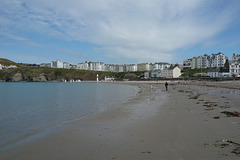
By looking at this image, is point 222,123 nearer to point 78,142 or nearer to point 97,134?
point 97,134

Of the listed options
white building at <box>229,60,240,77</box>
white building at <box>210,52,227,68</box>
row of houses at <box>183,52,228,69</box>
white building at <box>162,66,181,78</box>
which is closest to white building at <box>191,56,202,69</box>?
row of houses at <box>183,52,228,69</box>

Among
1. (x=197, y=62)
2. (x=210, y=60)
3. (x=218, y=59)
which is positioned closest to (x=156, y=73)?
(x=197, y=62)

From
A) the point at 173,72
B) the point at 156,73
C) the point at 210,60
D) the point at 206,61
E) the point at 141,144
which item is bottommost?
the point at 141,144

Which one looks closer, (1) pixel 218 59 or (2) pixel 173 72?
(2) pixel 173 72

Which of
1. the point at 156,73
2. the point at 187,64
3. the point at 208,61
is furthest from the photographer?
the point at 187,64

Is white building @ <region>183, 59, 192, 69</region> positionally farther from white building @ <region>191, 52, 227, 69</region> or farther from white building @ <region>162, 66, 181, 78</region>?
white building @ <region>162, 66, 181, 78</region>

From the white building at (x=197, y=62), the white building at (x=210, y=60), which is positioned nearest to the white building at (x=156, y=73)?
the white building at (x=197, y=62)

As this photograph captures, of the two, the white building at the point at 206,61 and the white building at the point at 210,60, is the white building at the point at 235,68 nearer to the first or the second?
the white building at the point at 210,60

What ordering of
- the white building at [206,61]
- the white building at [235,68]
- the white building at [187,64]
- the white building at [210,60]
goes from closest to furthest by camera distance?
1. the white building at [235,68]
2. the white building at [210,60]
3. the white building at [206,61]
4. the white building at [187,64]

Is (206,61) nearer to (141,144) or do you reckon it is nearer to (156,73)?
(156,73)

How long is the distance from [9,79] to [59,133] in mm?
186260

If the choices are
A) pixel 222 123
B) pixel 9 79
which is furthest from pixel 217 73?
pixel 9 79

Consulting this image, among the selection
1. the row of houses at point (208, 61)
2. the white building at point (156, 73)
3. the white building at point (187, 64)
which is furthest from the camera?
the white building at point (187, 64)

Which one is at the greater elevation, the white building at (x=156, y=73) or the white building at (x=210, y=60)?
the white building at (x=210, y=60)
